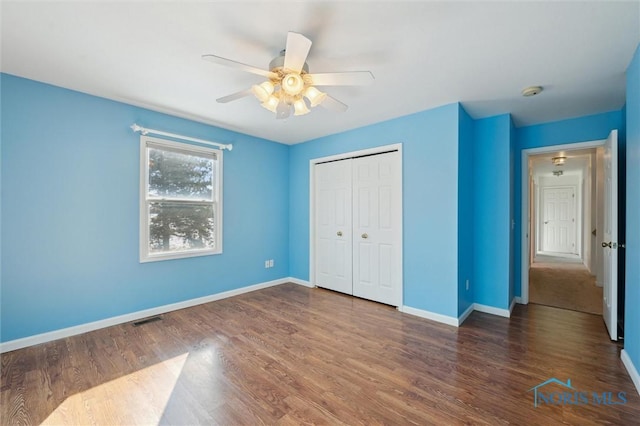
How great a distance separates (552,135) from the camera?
3.51 meters

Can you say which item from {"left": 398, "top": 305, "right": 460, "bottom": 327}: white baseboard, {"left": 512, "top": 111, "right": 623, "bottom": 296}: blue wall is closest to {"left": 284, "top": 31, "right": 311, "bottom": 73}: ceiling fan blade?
{"left": 398, "top": 305, "right": 460, "bottom": 327}: white baseboard

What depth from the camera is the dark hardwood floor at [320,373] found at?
1646 millimetres

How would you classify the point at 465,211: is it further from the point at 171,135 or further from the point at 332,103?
the point at 171,135

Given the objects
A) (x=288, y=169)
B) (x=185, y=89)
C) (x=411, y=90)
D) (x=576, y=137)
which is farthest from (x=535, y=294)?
(x=185, y=89)

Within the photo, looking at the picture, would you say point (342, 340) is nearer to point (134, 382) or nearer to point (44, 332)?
point (134, 382)

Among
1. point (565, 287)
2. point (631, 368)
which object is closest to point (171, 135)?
point (631, 368)

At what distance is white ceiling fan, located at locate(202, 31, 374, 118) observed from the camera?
1671mm

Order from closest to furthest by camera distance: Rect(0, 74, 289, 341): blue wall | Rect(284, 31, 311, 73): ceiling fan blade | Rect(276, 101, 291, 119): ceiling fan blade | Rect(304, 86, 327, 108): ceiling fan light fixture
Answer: Rect(284, 31, 311, 73): ceiling fan blade → Rect(304, 86, 327, 108): ceiling fan light fixture → Rect(276, 101, 291, 119): ceiling fan blade → Rect(0, 74, 289, 341): blue wall

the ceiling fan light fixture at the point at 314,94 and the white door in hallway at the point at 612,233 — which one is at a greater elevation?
the ceiling fan light fixture at the point at 314,94

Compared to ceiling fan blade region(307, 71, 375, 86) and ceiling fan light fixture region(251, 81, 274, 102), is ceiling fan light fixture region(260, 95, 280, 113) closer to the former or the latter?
ceiling fan light fixture region(251, 81, 274, 102)

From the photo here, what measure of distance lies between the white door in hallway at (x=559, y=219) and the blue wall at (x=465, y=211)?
704cm

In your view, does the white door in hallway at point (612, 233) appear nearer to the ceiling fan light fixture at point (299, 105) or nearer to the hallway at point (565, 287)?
the hallway at point (565, 287)

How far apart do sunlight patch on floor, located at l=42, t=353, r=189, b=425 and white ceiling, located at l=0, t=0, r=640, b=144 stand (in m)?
2.53

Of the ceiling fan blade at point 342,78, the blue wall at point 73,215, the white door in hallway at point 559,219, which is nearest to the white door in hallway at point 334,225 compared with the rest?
the blue wall at point 73,215
